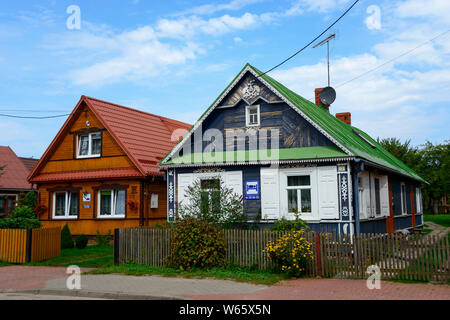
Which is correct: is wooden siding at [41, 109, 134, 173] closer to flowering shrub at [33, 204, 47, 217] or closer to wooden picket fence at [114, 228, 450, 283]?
flowering shrub at [33, 204, 47, 217]

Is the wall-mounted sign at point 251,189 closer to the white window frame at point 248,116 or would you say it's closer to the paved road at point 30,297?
the white window frame at point 248,116

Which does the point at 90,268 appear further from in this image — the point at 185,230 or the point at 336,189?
the point at 336,189

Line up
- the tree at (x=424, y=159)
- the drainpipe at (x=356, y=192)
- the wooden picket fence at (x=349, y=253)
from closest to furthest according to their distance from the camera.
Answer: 1. the wooden picket fence at (x=349, y=253)
2. the drainpipe at (x=356, y=192)
3. the tree at (x=424, y=159)

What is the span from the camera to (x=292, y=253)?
12.0 m

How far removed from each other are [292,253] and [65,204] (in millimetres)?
16307

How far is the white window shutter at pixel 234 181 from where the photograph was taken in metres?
16.9

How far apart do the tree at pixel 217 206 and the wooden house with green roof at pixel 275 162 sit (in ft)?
1.44

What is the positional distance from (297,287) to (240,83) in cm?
959

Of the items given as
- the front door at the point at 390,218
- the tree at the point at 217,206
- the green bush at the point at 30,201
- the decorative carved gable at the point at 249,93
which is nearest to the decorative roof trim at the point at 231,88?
the decorative carved gable at the point at 249,93

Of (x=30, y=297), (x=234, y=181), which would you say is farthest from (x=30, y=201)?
(x=30, y=297)

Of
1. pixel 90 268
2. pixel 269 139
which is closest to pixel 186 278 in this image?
pixel 90 268

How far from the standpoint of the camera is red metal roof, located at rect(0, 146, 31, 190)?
116 feet

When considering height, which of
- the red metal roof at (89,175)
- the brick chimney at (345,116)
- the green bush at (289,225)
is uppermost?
the brick chimney at (345,116)
